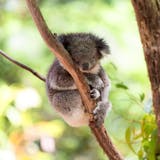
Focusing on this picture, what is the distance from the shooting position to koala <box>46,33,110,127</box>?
1.29 meters

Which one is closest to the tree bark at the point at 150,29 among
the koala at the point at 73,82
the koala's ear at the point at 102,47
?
the koala at the point at 73,82

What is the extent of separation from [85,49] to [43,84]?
3.51 feet

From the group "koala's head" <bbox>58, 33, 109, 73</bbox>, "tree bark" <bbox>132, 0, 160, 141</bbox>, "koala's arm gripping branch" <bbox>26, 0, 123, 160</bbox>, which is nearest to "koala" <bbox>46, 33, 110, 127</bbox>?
"koala's head" <bbox>58, 33, 109, 73</bbox>

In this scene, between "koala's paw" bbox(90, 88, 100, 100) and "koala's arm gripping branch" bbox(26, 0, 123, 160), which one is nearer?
"koala's arm gripping branch" bbox(26, 0, 123, 160)

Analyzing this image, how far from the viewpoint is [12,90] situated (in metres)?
1.80

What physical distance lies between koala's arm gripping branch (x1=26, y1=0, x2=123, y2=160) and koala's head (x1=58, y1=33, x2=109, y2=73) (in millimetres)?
237

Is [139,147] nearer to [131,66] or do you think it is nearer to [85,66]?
[85,66]

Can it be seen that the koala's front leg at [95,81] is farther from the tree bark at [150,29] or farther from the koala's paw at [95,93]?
the tree bark at [150,29]

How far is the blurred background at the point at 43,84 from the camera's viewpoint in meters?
1.19

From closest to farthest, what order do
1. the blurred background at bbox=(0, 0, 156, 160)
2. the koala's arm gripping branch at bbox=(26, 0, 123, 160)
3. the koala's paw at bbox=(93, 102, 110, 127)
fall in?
the koala's arm gripping branch at bbox=(26, 0, 123, 160) → the koala's paw at bbox=(93, 102, 110, 127) → the blurred background at bbox=(0, 0, 156, 160)

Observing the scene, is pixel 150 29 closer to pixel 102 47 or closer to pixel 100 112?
pixel 100 112

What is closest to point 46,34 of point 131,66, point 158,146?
point 158,146

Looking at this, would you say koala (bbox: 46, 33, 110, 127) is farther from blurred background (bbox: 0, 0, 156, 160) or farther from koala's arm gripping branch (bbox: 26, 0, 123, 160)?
koala's arm gripping branch (bbox: 26, 0, 123, 160)

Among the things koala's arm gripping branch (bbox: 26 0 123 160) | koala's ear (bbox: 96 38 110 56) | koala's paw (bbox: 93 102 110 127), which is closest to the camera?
koala's arm gripping branch (bbox: 26 0 123 160)
